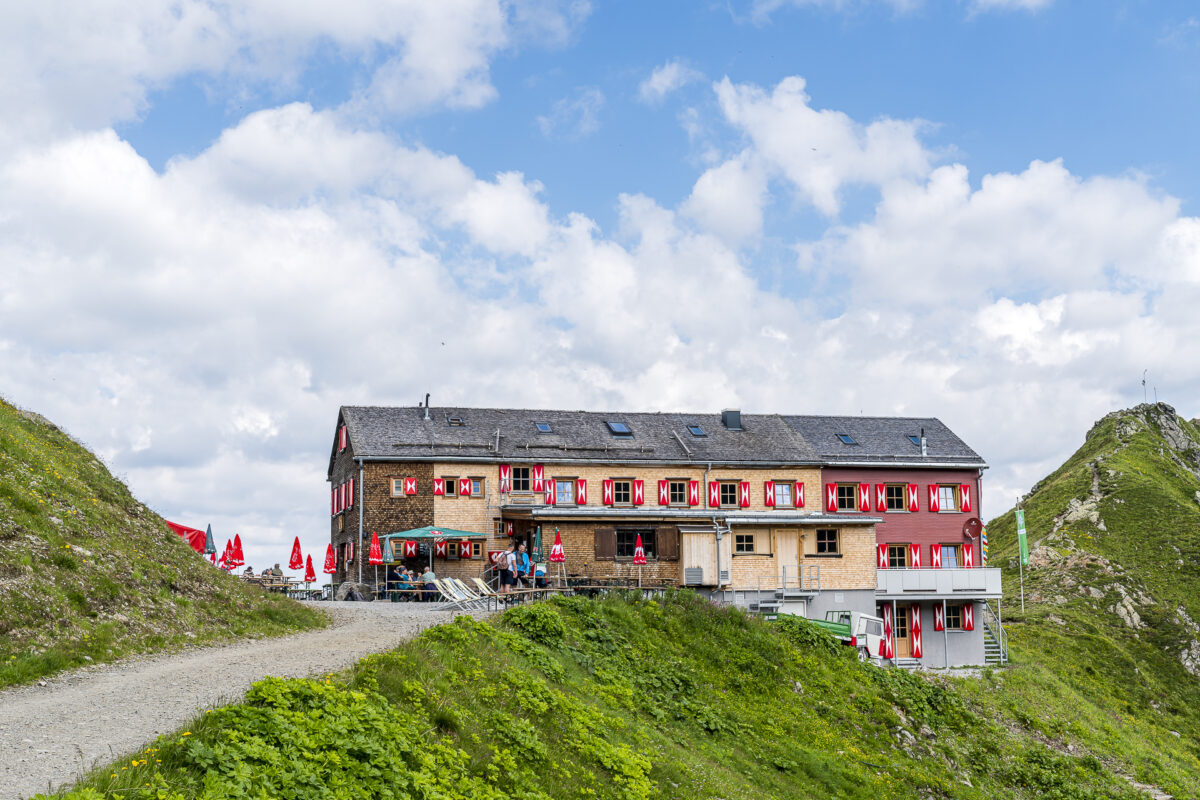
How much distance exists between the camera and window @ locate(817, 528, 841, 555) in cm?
3891

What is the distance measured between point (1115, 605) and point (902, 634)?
1873 centimetres

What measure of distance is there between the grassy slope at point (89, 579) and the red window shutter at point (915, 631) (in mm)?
26662

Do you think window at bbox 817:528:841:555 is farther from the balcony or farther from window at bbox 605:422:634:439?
window at bbox 605:422:634:439

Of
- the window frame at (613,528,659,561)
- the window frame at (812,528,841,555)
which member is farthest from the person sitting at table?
the window frame at (812,528,841,555)

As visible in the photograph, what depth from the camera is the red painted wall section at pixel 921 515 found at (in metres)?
46.2

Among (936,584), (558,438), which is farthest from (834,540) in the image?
(558,438)

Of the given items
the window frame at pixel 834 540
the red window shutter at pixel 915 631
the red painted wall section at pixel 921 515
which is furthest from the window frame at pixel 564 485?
the red window shutter at pixel 915 631

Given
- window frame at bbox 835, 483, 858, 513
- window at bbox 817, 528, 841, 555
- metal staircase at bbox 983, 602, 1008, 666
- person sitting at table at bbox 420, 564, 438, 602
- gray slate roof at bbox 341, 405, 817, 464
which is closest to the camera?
person sitting at table at bbox 420, 564, 438, 602

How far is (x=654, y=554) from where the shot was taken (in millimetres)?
36500

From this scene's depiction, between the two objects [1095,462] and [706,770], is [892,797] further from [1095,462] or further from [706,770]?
[1095,462]

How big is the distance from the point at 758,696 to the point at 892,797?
3603mm

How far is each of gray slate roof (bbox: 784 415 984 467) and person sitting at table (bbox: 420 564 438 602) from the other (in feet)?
59.2

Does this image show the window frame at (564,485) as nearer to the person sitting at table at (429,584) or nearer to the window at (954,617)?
the person sitting at table at (429,584)

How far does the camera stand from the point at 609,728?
15773mm
